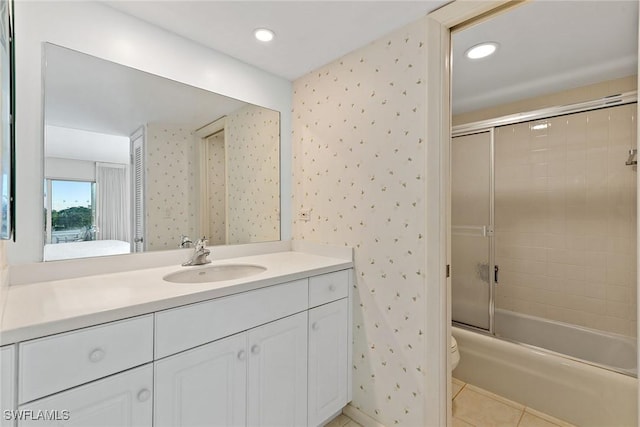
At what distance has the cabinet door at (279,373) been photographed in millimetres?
1203

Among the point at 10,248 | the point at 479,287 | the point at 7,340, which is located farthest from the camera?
the point at 479,287

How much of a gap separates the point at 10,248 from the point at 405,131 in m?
1.76

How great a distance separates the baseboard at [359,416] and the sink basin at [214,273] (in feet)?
3.20

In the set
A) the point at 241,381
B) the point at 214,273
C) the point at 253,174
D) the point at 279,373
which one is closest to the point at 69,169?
the point at 214,273

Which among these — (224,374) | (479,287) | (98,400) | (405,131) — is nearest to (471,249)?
(479,287)

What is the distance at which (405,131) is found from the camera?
142 centimetres

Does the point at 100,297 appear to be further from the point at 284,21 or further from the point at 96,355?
the point at 284,21

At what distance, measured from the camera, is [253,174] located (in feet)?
6.26

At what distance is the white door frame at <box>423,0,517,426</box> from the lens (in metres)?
1.31

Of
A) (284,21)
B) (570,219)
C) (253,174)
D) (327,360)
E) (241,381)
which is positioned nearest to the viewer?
(241,381)

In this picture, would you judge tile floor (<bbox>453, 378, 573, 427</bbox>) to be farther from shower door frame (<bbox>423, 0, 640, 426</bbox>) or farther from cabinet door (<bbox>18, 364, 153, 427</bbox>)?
cabinet door (<bbox>18, 364, 153, 427</bbox>)

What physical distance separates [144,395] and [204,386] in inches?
8.0

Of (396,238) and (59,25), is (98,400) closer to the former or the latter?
(396,238)

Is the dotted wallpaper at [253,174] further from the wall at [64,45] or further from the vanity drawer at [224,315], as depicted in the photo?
the vanity drawer at [224,315]
